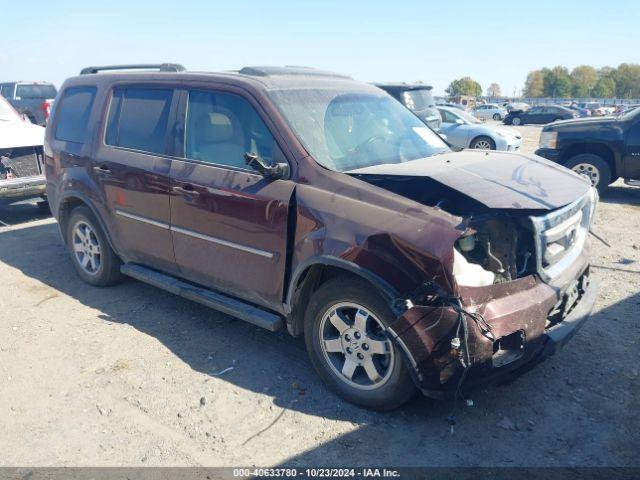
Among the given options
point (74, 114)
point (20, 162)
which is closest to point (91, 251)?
point (74, 114)

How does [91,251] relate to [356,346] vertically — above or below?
below

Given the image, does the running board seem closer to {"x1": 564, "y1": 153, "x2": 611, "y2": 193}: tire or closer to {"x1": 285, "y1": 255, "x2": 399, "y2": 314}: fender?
{"x1": 285, "y1": 255, "x2": 399, "y2": 314}: fender

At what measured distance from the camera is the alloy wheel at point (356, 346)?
3.19 meters

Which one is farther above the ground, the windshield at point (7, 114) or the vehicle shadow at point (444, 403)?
the windshield at point (7, 114)

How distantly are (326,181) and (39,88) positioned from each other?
793 inches

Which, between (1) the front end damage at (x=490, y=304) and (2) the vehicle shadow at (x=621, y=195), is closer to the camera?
(1) the front end damage at (x=490, y=304)

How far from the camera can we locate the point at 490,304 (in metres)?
2.96

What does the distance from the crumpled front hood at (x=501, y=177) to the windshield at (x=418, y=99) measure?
8.29 meters

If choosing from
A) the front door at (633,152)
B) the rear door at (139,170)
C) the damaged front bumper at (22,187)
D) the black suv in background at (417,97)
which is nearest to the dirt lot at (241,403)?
the rear door at (139,170)

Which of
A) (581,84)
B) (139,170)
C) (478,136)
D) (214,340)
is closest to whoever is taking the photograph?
(214,340)

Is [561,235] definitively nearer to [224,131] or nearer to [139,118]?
[224,131]

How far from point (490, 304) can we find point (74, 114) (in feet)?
14.6

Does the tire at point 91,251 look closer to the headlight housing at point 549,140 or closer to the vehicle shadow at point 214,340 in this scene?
the vehicle shadow at point 214,340

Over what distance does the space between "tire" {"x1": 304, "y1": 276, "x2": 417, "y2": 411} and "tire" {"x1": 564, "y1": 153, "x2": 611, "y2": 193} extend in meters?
7.36
